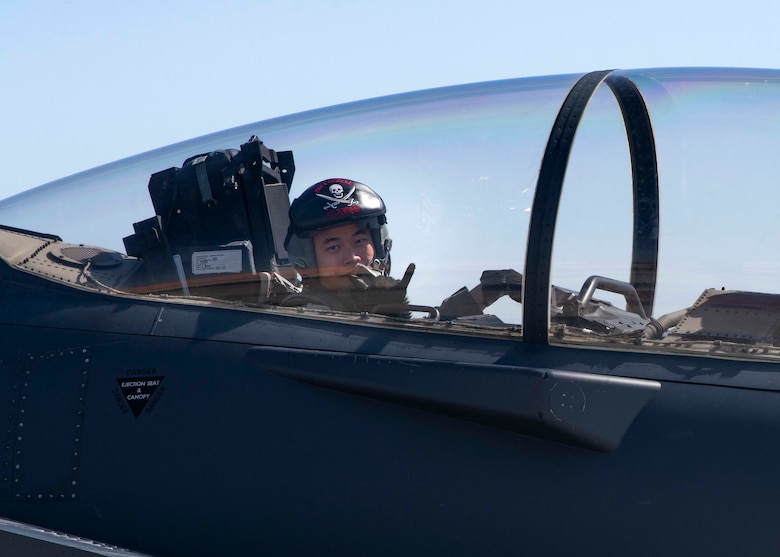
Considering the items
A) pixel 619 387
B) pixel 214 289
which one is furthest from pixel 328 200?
pixel 619 387

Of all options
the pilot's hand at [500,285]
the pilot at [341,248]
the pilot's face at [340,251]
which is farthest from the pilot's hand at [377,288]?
the pilot's hand at [500,285]

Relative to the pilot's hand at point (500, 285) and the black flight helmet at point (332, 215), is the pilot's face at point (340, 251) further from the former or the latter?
the pilot's hand at point (500, 285)

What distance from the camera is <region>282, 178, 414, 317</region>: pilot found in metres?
3.14

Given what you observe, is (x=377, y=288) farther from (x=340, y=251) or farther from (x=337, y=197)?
(x=337, y=197)

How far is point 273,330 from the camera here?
299 centimetres

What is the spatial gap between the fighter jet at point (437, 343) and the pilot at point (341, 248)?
0.05 ft

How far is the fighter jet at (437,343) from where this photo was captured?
2.53 m

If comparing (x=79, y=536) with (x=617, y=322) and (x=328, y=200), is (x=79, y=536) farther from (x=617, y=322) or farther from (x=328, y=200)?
A: (x=617, y=322)

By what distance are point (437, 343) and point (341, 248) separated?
2.61 ft

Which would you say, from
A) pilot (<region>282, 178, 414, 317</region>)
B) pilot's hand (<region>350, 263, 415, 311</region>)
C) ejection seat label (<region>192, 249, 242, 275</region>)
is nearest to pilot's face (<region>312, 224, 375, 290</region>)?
pilot (<region>282, 178, 414, 317</region>)

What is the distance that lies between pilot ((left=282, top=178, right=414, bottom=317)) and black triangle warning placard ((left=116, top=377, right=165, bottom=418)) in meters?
0.50

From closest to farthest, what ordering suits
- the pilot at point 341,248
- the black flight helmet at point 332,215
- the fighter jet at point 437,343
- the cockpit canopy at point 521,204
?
the fighter jet at point 437,343, the cockpit canopy at point 521,204, the pilot at point 341,248, the black flight helmet at point 332,215

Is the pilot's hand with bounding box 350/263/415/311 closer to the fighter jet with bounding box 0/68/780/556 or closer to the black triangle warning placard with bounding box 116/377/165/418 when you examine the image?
the fighter jet with bounding box 0/68/780/556

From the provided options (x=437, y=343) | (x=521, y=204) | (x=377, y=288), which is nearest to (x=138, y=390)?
(x=377, y=288)
